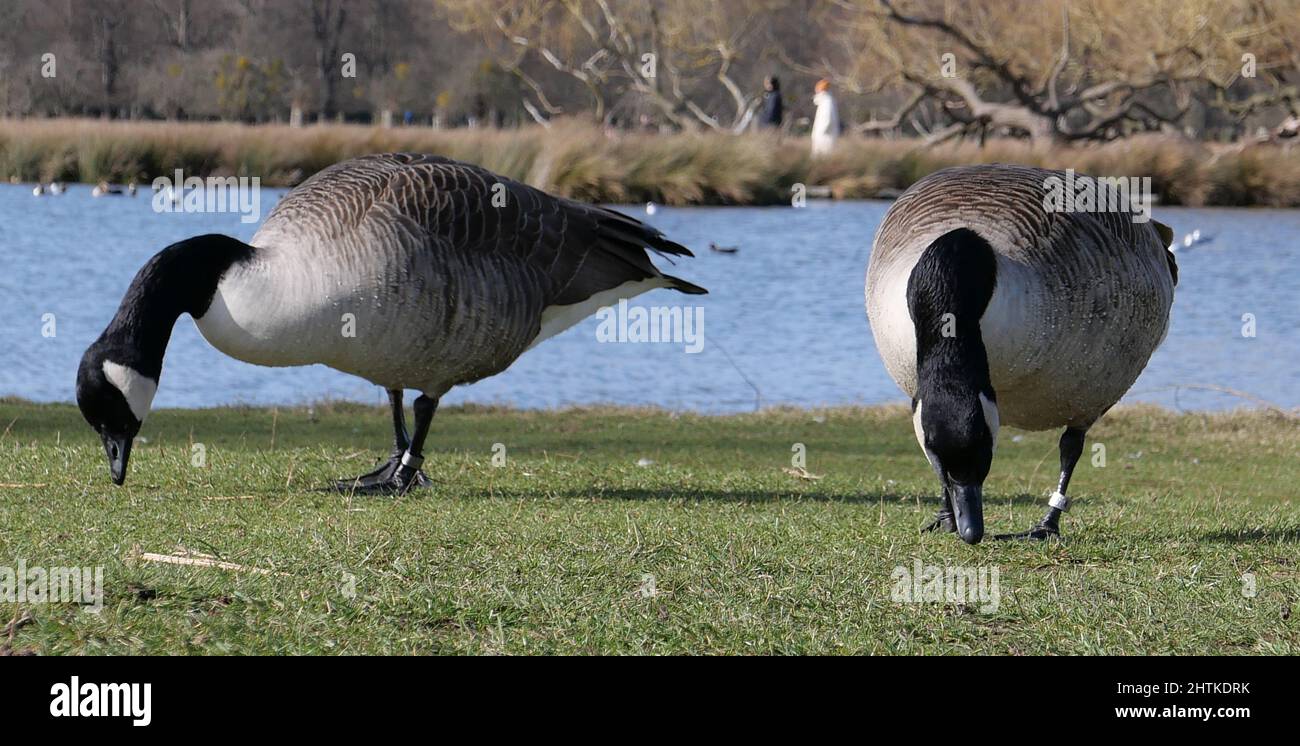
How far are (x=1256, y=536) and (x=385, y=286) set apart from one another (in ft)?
14.0

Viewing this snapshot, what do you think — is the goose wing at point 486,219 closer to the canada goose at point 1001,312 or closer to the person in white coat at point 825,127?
the canada goose at point 1001,312

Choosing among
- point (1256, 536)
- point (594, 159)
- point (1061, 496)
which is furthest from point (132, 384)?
point (594, 159)

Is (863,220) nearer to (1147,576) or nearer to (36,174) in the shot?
(36,174)

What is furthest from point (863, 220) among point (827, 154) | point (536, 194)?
point (536, 194)

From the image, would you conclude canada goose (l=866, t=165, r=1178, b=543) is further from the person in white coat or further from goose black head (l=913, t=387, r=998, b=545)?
the person in white coat

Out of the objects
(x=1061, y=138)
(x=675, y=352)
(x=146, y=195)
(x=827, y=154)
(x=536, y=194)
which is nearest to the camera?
(x=536, y=194)

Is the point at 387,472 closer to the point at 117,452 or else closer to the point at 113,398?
the point at 117,452

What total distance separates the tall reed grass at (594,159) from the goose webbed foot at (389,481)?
22.2m

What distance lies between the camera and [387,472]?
314 inches

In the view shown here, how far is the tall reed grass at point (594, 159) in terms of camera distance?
32.5 m

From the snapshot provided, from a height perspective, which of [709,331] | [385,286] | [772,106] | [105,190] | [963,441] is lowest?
[963,441]

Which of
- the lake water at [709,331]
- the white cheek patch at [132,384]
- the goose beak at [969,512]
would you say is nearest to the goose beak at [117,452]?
the white cheek patch at [132,384]

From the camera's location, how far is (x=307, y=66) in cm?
5838
